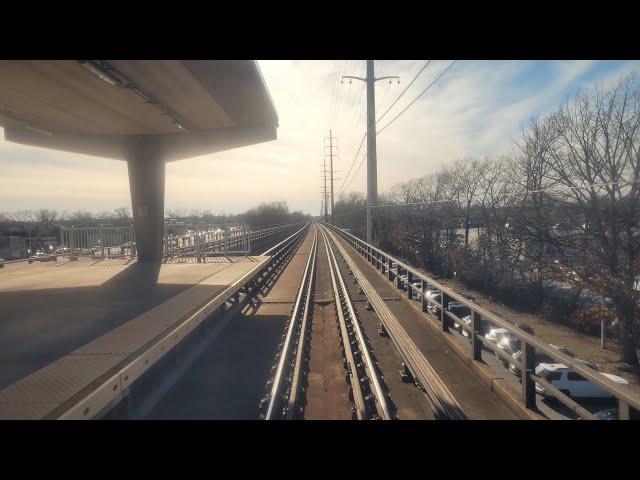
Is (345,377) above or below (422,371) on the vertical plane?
below

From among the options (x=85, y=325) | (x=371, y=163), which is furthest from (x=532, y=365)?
(x=371, y=163)

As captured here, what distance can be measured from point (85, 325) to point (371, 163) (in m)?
14.9

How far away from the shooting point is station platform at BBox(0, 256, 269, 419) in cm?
354

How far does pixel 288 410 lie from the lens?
196 inches

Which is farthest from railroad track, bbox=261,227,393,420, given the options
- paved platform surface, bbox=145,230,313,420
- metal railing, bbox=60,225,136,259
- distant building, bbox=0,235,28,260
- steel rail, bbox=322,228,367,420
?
distant building, bbox=0,235,28,260


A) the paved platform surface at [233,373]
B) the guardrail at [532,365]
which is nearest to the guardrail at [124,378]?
the paved platform surface at [233,373]

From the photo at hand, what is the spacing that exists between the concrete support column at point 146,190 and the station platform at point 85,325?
223 cm

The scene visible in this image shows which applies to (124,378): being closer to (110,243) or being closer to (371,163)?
(110,243)

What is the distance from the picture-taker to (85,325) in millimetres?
5781

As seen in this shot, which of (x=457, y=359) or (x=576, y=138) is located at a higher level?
(x=576, y=138)
